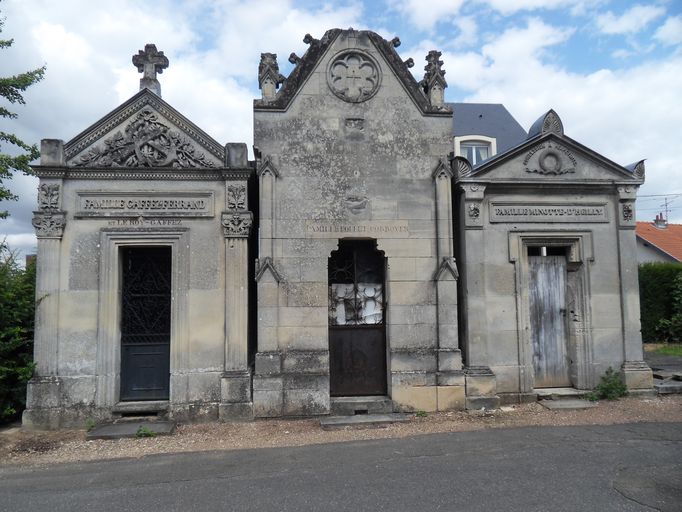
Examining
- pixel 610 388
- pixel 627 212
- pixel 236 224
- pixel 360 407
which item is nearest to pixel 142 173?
pixel 236 224

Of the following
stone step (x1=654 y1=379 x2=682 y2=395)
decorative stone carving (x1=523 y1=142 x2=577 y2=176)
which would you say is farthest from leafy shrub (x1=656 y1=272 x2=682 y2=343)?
decorative stone carving (x1=523 y1=142 x2=577 y2=176)

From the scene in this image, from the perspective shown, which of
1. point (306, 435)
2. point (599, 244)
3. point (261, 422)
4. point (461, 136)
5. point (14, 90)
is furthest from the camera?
point (461, 136)

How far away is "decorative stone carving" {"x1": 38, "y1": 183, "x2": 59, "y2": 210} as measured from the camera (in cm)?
782

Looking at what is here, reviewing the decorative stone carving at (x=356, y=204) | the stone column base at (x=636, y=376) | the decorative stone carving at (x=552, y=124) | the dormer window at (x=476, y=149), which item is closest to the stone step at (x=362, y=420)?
the decorative stone carving at (x=356, y=204)

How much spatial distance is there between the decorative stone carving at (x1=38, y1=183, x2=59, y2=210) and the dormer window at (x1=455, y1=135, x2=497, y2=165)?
1491 centimetres

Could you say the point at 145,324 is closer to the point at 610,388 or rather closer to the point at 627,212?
the point at 610,388

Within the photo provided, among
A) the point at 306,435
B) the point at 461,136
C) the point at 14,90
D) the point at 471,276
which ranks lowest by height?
the point at 306,435

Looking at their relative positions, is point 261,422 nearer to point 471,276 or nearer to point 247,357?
point 247,357

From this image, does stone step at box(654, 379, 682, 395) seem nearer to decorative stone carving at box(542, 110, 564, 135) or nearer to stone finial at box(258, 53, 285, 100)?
decorative stone carving at box(542, 110, 564, 135)

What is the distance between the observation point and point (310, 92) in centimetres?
851

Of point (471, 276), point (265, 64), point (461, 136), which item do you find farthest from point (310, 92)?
point (461, 136)

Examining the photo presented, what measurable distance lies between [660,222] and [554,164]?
89.4ft

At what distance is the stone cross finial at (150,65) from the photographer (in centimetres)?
867

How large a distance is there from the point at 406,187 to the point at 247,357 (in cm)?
406
